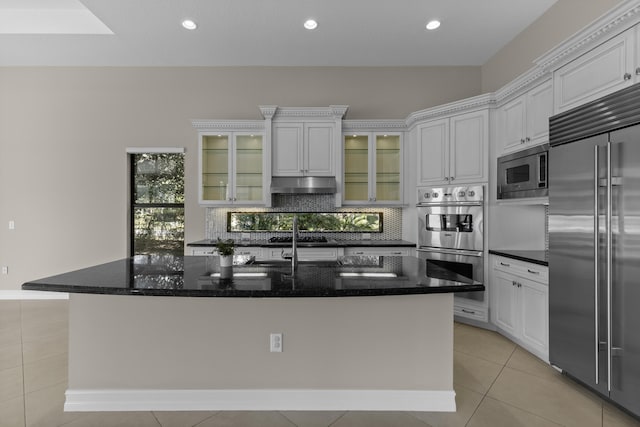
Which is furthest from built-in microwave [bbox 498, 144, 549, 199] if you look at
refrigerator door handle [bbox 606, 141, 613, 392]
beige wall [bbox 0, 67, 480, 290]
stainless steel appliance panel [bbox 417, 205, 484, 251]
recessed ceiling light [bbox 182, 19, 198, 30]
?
recessed ceiling light [bbox 182, 19, 198, 30]

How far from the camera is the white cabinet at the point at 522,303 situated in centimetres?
266

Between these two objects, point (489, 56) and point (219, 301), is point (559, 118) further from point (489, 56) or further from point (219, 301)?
point (219, 301)

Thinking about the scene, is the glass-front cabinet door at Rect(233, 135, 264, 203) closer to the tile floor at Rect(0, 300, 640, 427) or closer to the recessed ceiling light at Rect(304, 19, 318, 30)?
the recessed ceiling light at Rect(304, 19, 318, 30)

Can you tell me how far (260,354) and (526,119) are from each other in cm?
322

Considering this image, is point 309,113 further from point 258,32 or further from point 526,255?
point 526,255

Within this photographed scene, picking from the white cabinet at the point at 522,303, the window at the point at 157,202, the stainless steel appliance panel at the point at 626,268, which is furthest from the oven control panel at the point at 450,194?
the window at the point at 157,202

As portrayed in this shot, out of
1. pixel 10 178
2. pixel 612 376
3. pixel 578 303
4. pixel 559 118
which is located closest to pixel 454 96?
pixel 559 118

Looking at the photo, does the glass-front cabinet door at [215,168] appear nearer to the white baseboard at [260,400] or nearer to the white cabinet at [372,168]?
the white cabinet at [372,168]

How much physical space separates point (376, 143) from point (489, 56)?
1.99 metres

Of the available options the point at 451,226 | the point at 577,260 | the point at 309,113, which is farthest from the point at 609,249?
the point at 309,113

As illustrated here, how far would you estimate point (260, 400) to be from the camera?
1.99 m

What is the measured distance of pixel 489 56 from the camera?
4309 millimetres

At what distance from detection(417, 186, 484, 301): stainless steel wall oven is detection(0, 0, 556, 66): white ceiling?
6.34 feet

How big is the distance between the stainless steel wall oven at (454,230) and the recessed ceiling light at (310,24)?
7.74 ft
